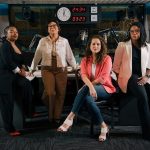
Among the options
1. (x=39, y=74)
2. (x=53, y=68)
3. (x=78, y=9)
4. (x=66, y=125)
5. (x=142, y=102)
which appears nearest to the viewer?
(x=142, y=102)

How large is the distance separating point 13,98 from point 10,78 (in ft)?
0.80

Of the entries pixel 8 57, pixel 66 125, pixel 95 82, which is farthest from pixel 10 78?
pixel 95 82

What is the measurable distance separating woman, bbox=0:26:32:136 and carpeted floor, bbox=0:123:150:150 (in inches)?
9.4

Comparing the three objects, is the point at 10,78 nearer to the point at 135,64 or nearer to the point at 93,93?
the point at 93,93

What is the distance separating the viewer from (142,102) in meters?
3.80

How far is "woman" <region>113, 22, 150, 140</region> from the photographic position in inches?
154

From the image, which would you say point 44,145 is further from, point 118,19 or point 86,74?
point 118,19

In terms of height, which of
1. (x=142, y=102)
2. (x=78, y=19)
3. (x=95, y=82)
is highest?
(x=78, y=19)

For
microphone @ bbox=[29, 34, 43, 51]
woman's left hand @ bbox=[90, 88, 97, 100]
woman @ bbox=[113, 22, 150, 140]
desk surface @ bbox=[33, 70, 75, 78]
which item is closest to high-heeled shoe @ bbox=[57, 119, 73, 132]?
woman's left hand @ bbox=[90, 88, 97, 100]

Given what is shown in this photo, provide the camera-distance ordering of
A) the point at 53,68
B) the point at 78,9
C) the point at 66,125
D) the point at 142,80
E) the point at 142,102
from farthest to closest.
→ 1. the point at 78,9
2. the point at 53,68
3. the point at 66,125
4. the point at 142,80
5. the point at 142,102

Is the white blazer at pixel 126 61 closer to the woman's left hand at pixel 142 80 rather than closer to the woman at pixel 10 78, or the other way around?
the woman's left hand at pixel 142 80

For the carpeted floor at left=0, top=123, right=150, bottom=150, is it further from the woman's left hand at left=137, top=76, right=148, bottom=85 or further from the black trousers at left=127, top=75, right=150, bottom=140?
the woman's left hand at left=137, top=76, right=148, bottom=85

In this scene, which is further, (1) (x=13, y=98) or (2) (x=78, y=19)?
(2) (x=78, y=19)

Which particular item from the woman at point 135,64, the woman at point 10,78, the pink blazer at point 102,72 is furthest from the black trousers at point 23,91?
the woman at point 135,64
